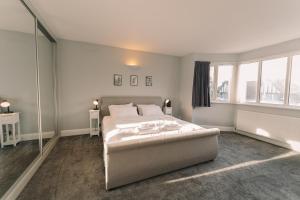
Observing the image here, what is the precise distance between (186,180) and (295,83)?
3.45 m

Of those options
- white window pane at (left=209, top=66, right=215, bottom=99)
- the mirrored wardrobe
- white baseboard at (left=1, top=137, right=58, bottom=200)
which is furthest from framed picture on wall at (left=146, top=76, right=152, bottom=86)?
white baseboard at (left=1, top=137, right=58, bottom=200)

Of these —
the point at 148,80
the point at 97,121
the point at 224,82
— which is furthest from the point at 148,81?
the point at 224,82

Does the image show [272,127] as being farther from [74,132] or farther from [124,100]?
[74,132]

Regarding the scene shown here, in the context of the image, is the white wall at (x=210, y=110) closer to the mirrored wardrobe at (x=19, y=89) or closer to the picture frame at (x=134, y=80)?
the picture frame at (x=134, y=80)

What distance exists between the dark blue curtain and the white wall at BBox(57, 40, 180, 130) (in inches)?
58.8

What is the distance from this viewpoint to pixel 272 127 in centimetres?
342

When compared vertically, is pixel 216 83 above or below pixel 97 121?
above

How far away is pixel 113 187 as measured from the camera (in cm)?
177

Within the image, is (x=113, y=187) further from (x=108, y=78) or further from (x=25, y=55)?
(x=108, y=78)

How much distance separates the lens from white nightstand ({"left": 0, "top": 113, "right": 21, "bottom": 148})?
2.00 metres

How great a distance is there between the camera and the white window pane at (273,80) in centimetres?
341

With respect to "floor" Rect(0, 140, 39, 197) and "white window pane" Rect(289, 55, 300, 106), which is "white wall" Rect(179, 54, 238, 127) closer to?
"white window pane" Rect(289, 55, 300, 106)

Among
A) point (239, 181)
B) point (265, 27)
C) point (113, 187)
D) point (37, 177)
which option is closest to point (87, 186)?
point (113, 187)

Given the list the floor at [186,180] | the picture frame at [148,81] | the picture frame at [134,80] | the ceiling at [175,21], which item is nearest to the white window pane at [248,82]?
the ceiling at [175,21]
